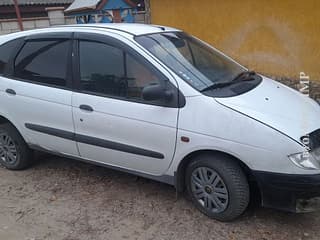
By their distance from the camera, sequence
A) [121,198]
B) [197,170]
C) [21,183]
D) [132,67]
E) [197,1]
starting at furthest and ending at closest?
[197,1] < [21,183] < [121,198] < [132,67] < [197,170]

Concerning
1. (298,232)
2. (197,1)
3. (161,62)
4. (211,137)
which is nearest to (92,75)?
(161,62)

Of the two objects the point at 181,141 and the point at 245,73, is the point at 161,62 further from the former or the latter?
the point at 245,73

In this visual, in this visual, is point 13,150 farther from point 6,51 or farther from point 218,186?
point 218,186

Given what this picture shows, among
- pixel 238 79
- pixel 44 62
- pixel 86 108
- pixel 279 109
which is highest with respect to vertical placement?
pixel 44 62

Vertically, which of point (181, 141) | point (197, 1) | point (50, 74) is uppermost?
point (197, 1)

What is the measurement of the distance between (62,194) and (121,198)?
642mm

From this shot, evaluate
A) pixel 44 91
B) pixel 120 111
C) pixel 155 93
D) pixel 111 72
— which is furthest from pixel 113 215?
pixel 44 91

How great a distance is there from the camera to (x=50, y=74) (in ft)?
12.3

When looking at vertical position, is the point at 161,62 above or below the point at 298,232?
above

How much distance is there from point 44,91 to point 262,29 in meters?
5.29

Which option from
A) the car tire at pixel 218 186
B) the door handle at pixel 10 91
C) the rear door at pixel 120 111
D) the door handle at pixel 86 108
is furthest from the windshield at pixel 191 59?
the door handle at pixel 10 91

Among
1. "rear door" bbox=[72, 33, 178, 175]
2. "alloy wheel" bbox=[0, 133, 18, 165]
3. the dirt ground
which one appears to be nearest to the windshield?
"rear door" bbox=[72, 33, 178, 175]

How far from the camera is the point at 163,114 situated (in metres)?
3.09

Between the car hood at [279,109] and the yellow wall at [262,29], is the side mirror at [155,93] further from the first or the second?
the yellow wall at [262,29]
